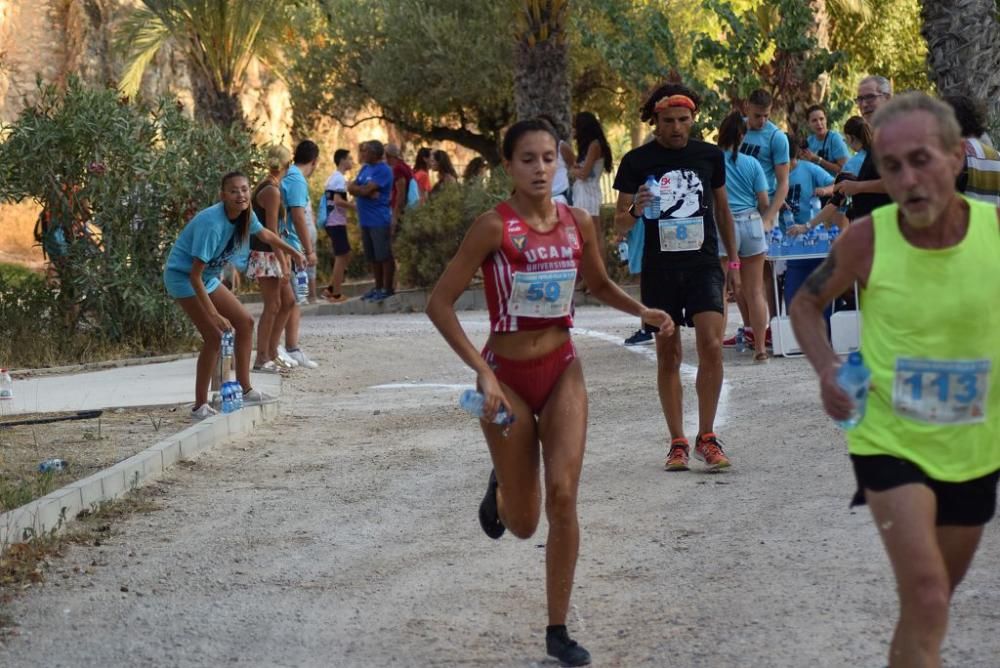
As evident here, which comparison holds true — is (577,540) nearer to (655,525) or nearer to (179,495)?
(655,525)

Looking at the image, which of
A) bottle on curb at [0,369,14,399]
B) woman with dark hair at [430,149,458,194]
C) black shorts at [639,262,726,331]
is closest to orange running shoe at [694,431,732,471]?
black shorts at [639,262,726,331]

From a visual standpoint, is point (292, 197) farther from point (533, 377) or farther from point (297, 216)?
point (533, 377)

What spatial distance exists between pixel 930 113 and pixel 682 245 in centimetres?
456

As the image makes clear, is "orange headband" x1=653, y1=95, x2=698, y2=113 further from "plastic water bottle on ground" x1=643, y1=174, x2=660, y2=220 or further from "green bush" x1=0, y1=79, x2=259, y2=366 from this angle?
"green bush" x1=0, y1=79, x2=259, y2=366

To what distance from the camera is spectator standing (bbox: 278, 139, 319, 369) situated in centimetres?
1447

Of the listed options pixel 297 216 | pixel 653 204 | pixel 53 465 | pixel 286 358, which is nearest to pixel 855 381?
pixel 653 204

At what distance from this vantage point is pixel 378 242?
21.5m

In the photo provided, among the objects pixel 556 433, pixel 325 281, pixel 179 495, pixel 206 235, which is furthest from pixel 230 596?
pixel 325 281

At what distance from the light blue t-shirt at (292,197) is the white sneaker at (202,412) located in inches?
127

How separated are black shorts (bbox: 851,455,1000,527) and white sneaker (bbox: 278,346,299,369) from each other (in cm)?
1084

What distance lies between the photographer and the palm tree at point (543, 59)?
23062 millimetres

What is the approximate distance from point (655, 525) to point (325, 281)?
19007mm

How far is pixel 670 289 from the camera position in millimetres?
8711

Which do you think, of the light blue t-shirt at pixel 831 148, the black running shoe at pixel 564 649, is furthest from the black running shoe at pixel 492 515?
the light blue t-shirt at pixel 831 148
